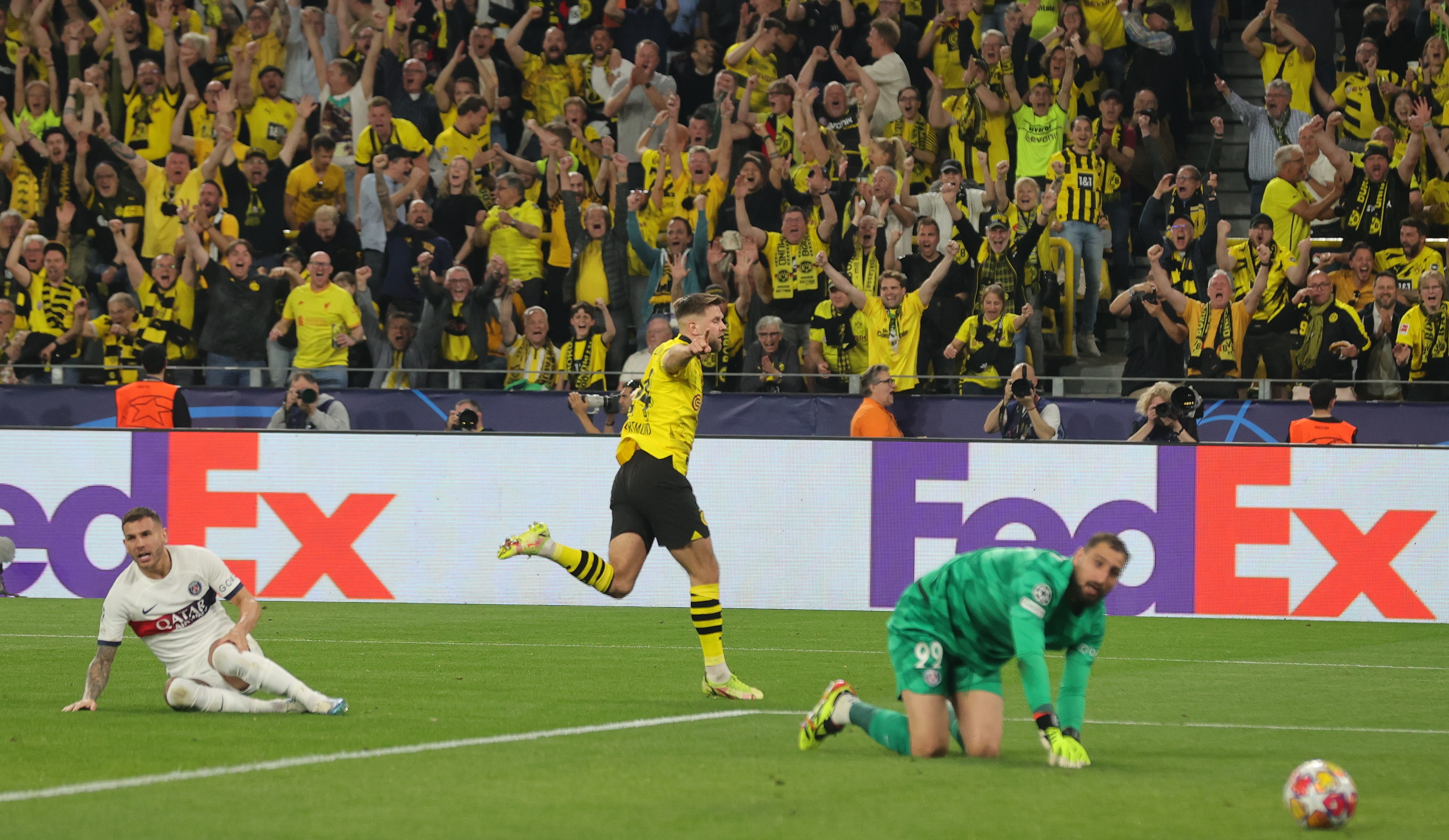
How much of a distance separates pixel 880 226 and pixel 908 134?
209cm

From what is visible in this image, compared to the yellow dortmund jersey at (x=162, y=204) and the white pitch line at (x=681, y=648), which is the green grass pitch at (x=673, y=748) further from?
the yellow dortmund jersey at (x=162, y=204)

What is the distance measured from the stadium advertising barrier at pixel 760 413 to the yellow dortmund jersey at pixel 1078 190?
263 centimetres

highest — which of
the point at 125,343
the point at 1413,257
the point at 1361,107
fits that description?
the point at 1361,107

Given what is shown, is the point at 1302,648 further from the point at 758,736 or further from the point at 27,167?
the point at 27,167

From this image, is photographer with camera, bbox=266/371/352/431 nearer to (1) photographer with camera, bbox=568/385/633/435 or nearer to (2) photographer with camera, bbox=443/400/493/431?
(2) photographer with camera, bbox=443/400/493/431

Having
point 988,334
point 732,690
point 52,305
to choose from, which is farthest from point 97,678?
point 52,305

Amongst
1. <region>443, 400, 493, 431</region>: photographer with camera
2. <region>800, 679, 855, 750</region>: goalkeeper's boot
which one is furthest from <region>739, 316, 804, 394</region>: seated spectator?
<region>800, 679, 855, 750</region>: goalkeeper's boot

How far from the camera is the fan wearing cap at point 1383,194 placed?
17.7 metres

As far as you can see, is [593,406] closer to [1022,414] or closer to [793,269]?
[793,269]

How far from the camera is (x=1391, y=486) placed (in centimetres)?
1527

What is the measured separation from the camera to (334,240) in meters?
19.6

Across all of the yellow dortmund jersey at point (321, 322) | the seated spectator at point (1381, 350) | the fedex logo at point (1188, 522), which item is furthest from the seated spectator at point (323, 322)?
the seated spectator at point (1381, 350)

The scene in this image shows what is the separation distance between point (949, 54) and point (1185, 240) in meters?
4.27

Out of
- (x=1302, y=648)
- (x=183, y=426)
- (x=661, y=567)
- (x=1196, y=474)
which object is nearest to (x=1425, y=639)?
(x=1302, y=648)
